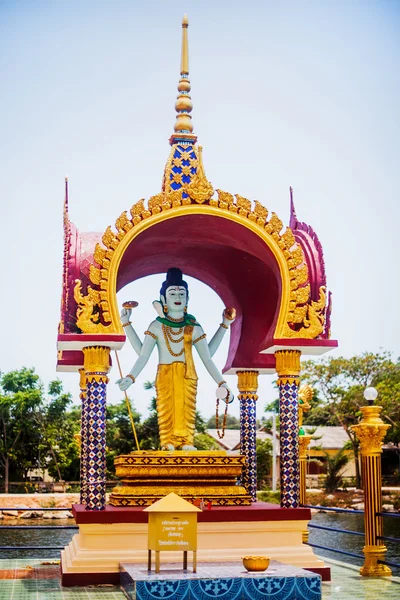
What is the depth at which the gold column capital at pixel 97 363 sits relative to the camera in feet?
34.3

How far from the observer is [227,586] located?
766 cm

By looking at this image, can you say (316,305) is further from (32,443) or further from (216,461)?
(32,443)

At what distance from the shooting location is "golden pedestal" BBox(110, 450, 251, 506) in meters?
10.5

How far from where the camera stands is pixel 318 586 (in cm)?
779

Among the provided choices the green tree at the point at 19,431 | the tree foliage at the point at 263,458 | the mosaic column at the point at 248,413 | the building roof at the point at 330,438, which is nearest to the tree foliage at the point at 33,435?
the green tree at the point at 19,431

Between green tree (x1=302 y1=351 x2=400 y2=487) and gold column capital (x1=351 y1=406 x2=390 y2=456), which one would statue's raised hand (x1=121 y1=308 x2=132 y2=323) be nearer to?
gold column capital (x1=351 y1=406 x2=390 y2=456)

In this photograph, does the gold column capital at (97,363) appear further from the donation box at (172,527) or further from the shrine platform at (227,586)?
the shrine platform at (227,586)

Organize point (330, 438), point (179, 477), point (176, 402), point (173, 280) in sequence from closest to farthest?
point (179, 477) < point (176, 402) < point (173, 280) < point (330, 438)

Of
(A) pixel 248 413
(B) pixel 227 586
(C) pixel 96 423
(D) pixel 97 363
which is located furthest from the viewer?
(A) pixel 248 413

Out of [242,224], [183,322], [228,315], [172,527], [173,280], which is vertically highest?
[242,224]

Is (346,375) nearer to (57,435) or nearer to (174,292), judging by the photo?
(57,435)

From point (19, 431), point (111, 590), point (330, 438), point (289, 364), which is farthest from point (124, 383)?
point (330, 438)

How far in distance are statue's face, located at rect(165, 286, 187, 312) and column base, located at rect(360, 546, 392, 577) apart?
376cm

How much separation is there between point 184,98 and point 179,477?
5.09 meters
